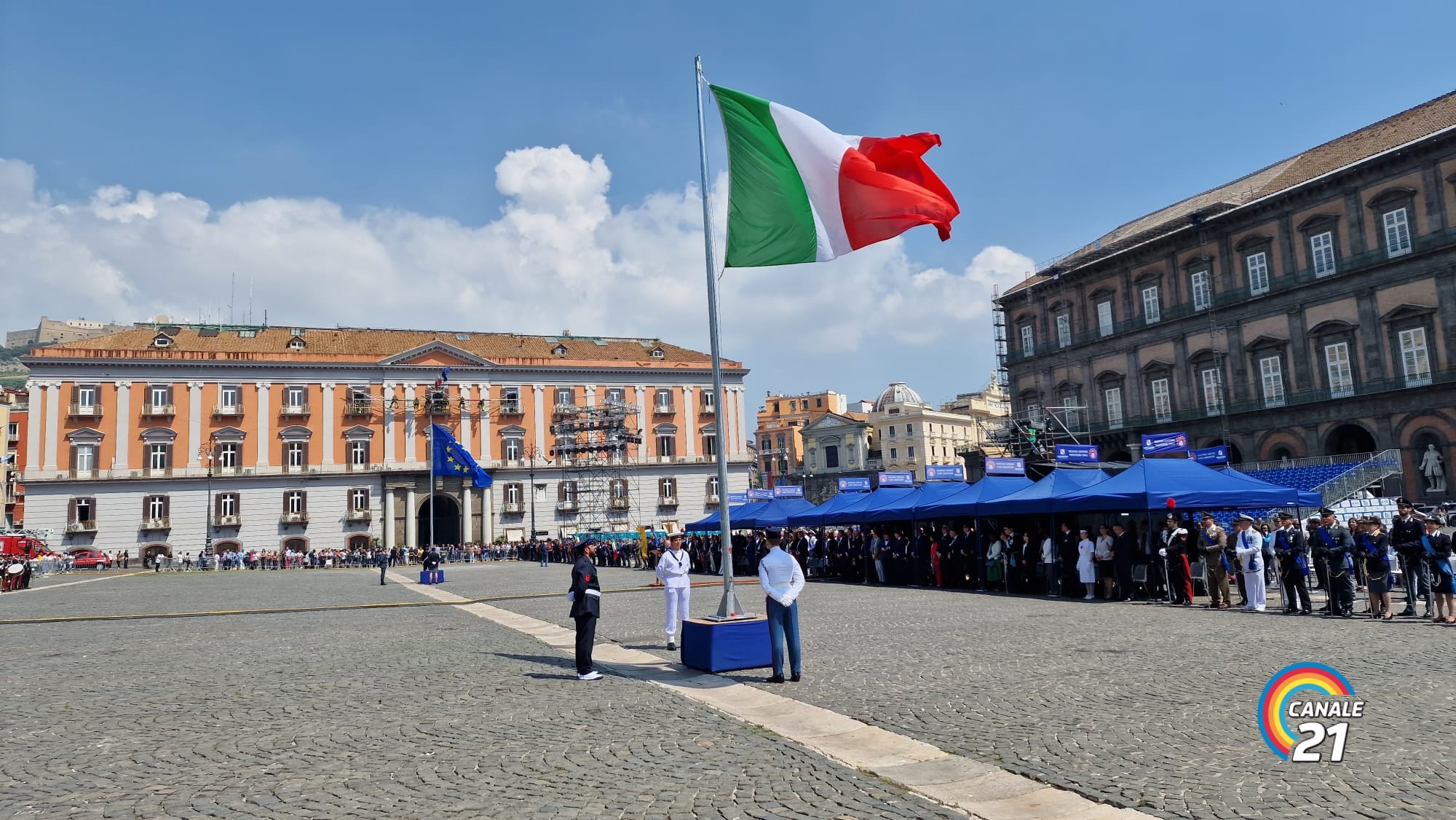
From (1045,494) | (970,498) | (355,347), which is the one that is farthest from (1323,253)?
(355,347)

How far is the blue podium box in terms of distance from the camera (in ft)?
35.5

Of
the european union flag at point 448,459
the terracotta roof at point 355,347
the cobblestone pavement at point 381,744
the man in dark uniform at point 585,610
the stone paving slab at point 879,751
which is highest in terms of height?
the terracotta roof at point 355,347

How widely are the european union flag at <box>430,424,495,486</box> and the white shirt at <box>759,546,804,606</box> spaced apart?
80.3ft

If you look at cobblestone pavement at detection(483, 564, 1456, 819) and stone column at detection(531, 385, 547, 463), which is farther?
stone column at detection(531, 385, 547, 463)

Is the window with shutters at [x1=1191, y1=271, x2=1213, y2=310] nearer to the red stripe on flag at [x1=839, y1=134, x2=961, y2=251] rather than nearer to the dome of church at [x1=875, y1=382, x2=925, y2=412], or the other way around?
the red stripe on flag at [x1=839, y1=134, x2=961, y2=251]

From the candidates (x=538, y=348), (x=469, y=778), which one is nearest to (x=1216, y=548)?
(x=469, y=778)

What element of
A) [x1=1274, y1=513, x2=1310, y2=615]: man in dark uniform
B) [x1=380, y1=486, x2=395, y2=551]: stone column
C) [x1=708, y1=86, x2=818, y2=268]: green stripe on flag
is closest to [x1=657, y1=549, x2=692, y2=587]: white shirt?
[x1=708, y1=86, x2=818, y2=268]: green stripe on flag

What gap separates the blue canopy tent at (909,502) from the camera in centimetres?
2519

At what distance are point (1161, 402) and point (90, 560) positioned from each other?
200 feet

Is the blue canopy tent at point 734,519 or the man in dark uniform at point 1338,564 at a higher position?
the blue canopy tent at point 734,519

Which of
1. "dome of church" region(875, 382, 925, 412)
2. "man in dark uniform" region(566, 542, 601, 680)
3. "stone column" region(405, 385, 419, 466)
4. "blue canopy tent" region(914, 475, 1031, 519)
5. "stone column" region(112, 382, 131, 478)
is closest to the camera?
"man in dark uniform" region(566, 542, 601, 680)

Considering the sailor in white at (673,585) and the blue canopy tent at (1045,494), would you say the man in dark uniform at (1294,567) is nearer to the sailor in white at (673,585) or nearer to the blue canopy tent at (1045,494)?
the blue canopy tent at (1045,494)

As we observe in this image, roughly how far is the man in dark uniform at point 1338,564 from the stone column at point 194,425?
214 feet

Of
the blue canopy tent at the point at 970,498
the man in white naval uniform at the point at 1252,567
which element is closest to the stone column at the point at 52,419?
the blue canopy tent at the point at 970,498
